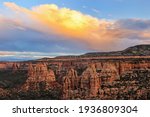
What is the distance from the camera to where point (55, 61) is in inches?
1096

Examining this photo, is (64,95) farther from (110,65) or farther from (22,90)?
(110,65)

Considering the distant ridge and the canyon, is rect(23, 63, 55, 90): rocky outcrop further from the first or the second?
the distant ridge

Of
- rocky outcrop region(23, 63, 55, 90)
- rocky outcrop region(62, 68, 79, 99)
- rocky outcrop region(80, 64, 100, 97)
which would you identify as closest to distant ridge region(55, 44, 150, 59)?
rocky outcrop region(80, 64, 100, 97)

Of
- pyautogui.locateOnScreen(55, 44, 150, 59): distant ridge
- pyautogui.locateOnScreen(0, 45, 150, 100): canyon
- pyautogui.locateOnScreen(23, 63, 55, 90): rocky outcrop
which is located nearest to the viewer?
pyautogui.locateOnScreen(0, 45, 150, 100): canyon

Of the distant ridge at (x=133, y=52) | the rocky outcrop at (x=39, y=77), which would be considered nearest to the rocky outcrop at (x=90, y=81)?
the distant ridge at (x=133, y=52)

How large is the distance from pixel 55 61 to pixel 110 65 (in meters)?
3.82

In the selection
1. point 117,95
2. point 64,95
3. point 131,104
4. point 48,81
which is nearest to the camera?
point 131,104

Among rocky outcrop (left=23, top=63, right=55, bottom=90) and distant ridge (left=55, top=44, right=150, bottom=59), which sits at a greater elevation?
distant ridge (left=55, top=44, right=150, bottom=59)

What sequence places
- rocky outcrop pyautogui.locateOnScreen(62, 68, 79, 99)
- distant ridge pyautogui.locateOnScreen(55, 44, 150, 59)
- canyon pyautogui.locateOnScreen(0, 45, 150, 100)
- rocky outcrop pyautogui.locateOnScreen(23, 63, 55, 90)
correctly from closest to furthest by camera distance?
canyon pyautogui.locateOnScreen(0, 45, 150, 100) < rocky outcrop pyautogui.locateOnScreen(62, 68, 79, 99) < rocky outcrop pyautogui.locateOnScreen(23, 63, 55, 90) < distant ridge pyautogui.locateOnScreen(55, 44, 150, 59)

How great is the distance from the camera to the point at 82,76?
2555 centimetres

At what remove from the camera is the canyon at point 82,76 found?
2206cm

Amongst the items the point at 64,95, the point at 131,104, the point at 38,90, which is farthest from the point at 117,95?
the point at 131,104

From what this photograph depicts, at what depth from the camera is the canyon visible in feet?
72.4

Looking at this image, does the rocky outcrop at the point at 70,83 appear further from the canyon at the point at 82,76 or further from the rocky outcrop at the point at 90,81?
the rocky outcrop at the point at 90,81
